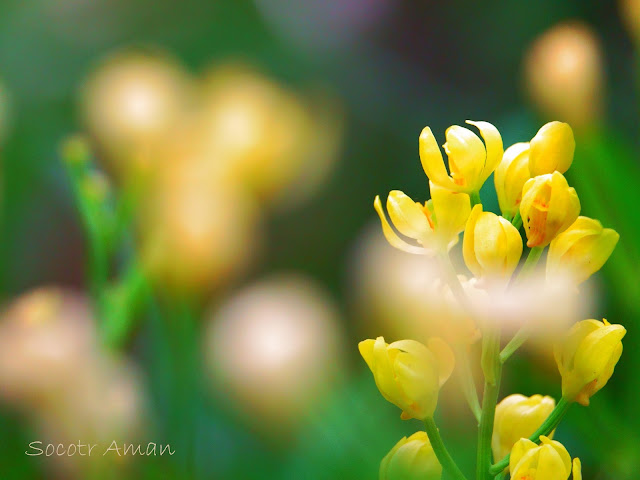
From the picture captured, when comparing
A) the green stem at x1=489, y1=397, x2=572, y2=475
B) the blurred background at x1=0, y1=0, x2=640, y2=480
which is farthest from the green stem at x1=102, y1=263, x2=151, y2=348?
the green stem at x1=489, y1=397, x2=572, y2=475

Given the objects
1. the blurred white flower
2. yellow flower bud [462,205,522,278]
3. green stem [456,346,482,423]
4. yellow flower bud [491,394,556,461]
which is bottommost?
yellow flower bud [491,394,556,461]

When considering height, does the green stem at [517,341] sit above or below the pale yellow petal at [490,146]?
below

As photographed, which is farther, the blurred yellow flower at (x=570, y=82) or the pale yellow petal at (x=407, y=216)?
the blurred yellow flower at (x=570, y=82)

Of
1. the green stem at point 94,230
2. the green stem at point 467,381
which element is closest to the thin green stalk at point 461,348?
the green stem at point 467,381

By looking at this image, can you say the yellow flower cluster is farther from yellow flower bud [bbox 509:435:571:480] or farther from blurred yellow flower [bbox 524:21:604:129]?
blurred yellow flower [bbox 524:21:604:129]

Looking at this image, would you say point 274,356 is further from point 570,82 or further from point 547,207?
point 570,82

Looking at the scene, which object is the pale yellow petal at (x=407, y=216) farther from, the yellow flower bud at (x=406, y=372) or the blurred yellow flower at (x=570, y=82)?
the blurred yellow flower at (x=570, y=82)

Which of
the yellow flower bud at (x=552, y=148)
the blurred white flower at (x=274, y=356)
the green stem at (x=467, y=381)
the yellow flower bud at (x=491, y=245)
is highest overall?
the yellow flower bud at (x=552, y=148)

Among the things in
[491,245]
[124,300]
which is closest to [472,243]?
[491,245]

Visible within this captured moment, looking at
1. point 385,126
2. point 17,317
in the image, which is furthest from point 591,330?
point 385,126
